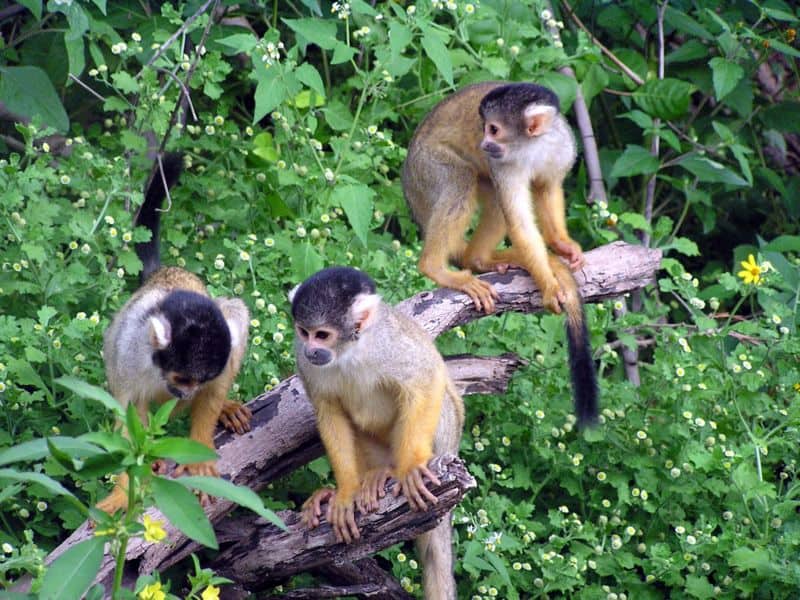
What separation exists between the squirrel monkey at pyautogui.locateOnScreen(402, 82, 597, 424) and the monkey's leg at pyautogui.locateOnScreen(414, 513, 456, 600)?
2.53 ft

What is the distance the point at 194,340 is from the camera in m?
3.56

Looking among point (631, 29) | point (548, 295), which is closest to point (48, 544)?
point (548, 295)

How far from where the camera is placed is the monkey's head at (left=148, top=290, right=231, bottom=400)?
11.7ft

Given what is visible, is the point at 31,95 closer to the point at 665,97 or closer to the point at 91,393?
the point at 91,393

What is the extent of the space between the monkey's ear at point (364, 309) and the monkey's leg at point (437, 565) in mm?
785

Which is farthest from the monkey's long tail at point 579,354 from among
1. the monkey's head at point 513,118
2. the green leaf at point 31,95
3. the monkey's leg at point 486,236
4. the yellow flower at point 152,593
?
the green leaf at point 31,95

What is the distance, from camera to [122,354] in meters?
3.80

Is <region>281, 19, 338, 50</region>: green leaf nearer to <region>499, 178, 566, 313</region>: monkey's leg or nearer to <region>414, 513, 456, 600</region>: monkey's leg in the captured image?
<region>499, 178, 566, 313</region>: monkey's leg

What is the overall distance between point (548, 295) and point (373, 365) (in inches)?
43.2

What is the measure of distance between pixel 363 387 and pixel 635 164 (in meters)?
2.84

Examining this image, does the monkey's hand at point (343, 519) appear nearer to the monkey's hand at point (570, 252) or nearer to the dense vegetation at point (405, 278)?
the dense vegetation at point (405, 278)

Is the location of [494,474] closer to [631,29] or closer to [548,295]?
[548,295]

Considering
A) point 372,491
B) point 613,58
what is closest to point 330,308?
point 372,491

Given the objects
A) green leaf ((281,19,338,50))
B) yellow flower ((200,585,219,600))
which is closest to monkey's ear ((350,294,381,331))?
yellow flower ((200,585,219,600))
